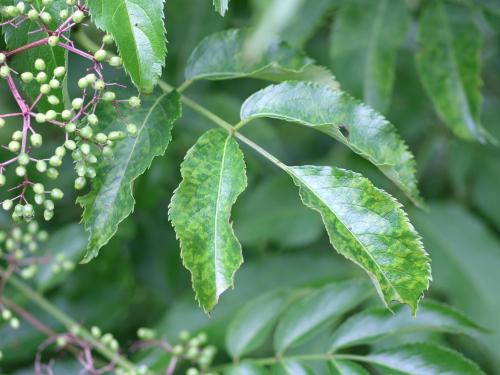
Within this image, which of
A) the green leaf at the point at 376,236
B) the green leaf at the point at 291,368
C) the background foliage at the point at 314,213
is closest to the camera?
the green leaf at the point at 376,236

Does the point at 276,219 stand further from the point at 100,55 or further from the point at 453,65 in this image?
the point at 100,55

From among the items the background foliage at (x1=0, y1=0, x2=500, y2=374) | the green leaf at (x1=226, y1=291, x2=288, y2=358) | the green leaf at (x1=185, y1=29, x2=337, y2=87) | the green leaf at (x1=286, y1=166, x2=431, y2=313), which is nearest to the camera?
the green leaf at (x1=286, y1=166, x2=431, y2=313)

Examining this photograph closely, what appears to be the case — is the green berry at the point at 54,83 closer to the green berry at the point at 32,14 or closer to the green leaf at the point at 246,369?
the green berry at the point at 32,14

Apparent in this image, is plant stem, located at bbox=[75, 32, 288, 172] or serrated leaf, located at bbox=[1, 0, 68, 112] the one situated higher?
serrated leaf, located at bbox=[1, 0, 68, 112]

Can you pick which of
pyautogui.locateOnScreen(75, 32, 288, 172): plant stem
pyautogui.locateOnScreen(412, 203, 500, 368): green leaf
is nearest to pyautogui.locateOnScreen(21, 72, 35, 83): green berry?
pyautogui.locateOnScreen(75, 32, 288, 172): plant stem

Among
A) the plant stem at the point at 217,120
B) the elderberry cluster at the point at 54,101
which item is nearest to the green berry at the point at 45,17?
the elderberry cluster at the point at 54,101

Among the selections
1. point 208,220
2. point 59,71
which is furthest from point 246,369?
point 59,71

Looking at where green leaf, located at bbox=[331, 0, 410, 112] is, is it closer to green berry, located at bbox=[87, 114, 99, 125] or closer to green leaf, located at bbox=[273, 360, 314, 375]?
green leaf, located at bbox=[273, 360, 314, 375]
